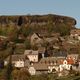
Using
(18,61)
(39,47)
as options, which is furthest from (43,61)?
(39,47)

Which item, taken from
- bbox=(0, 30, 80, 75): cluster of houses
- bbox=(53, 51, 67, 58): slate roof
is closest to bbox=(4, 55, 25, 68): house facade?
bbox=(0, 30, 80, 75): cluster of houses

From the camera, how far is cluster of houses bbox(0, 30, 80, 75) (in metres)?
73.4

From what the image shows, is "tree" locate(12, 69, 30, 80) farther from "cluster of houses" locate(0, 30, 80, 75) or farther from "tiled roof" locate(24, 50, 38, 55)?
"tiled roof" locate(24, 50, 38, 55)

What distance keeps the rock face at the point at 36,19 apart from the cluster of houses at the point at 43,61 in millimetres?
26112

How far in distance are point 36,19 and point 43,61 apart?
40.9m

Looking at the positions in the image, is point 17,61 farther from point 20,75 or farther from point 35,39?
point 35,39

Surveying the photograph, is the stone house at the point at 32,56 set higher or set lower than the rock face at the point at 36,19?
lower

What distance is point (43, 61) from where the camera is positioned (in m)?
78.5

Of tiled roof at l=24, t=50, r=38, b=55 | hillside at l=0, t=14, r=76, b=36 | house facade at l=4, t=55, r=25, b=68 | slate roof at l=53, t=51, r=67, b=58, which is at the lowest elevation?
house facade at l=4, t=55, r=25, b=68

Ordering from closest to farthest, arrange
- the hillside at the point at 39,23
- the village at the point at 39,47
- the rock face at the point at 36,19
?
the village at the point at 39,47, the hillside at the point at 39,23, the rock face at the point at 36,19

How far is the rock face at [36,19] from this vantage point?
4572 inches

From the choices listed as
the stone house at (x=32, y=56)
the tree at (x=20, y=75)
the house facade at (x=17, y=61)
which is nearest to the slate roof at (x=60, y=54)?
the stone house at (x=32, y=56)

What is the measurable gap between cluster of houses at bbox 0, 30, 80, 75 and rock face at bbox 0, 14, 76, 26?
2611cm

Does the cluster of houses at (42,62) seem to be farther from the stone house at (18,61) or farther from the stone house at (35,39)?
the stone house at (35,39)
